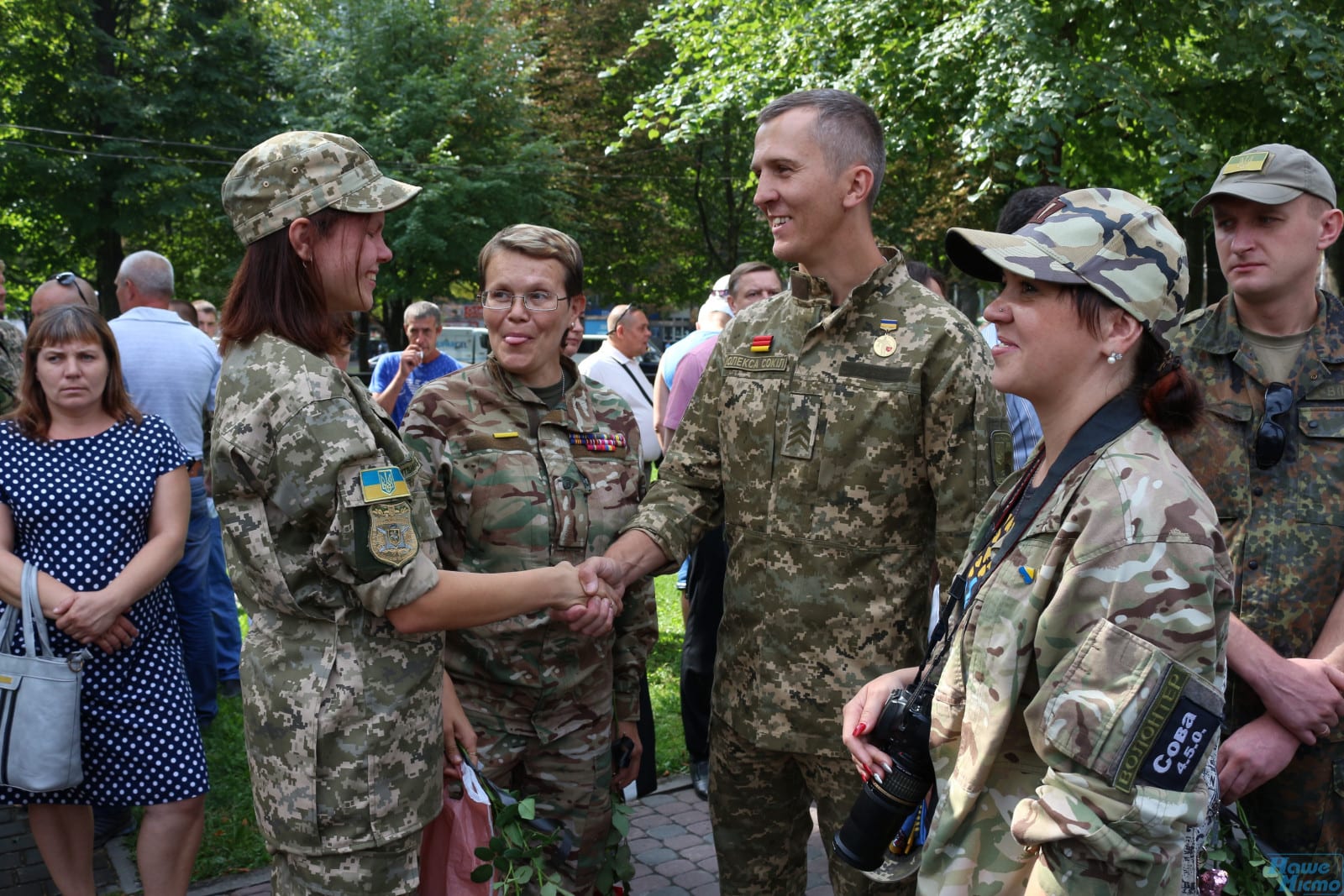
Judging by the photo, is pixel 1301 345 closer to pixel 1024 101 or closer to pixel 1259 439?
pixel 1259 439

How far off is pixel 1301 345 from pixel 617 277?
1051 inches

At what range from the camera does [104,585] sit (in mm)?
3846

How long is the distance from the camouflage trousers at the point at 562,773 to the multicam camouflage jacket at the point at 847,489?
17.8 inches

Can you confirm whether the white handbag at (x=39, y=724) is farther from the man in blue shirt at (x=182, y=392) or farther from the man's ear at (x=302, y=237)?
the man in blue shirt at (x=182, y=392)

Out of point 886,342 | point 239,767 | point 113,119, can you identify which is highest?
point 113,119

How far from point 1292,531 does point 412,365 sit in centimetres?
666

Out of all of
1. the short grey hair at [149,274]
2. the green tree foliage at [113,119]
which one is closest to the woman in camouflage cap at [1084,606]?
the short grey hair at [149,274]

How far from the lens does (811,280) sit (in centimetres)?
295

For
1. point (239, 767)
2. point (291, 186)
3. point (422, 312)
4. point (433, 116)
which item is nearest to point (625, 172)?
point (433, 116)

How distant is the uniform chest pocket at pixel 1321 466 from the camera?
2.87 m

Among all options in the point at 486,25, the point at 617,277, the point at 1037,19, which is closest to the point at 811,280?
the point at 1037,19

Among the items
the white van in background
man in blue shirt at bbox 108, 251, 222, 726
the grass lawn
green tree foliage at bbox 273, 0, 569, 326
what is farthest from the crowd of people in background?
the white van in background

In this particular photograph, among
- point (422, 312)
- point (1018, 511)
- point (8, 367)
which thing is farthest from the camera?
point (422, 312)

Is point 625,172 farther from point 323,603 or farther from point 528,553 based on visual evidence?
point 323,603
